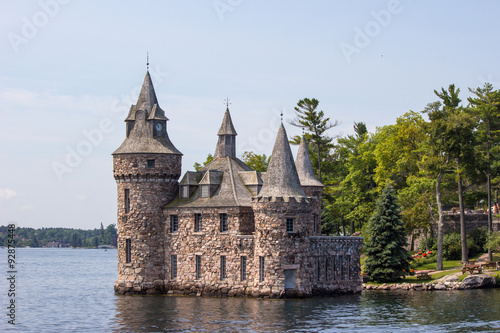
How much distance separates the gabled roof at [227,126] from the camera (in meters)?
59.2

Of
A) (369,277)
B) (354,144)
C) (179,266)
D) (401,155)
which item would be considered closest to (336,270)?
(369,277)

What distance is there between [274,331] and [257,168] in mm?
45076

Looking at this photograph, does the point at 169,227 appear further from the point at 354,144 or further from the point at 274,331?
the point at 354,144

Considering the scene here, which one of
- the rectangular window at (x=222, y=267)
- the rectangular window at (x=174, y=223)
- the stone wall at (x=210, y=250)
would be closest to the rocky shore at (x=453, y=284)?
the stone wall at (x=210, y=250)

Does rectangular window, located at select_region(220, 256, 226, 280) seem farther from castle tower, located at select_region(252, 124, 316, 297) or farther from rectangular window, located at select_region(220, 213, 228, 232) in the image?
castle tower, located at select_region(252, 124, 316, 297)

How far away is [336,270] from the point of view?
2131 inches

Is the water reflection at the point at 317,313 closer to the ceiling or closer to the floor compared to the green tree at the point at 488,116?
closer to the floor

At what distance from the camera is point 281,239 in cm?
4944

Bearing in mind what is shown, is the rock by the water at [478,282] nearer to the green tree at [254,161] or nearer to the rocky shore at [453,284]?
the rocky shore at [453,284]

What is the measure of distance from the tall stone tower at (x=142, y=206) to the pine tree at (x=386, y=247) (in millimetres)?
17541

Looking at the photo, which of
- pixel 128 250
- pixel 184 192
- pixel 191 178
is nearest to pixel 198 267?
pixel 128 250

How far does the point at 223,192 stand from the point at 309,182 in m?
9.06

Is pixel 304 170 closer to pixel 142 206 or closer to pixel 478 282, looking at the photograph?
pixel 142 206

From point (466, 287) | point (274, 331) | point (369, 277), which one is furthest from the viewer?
point (369, 277)
